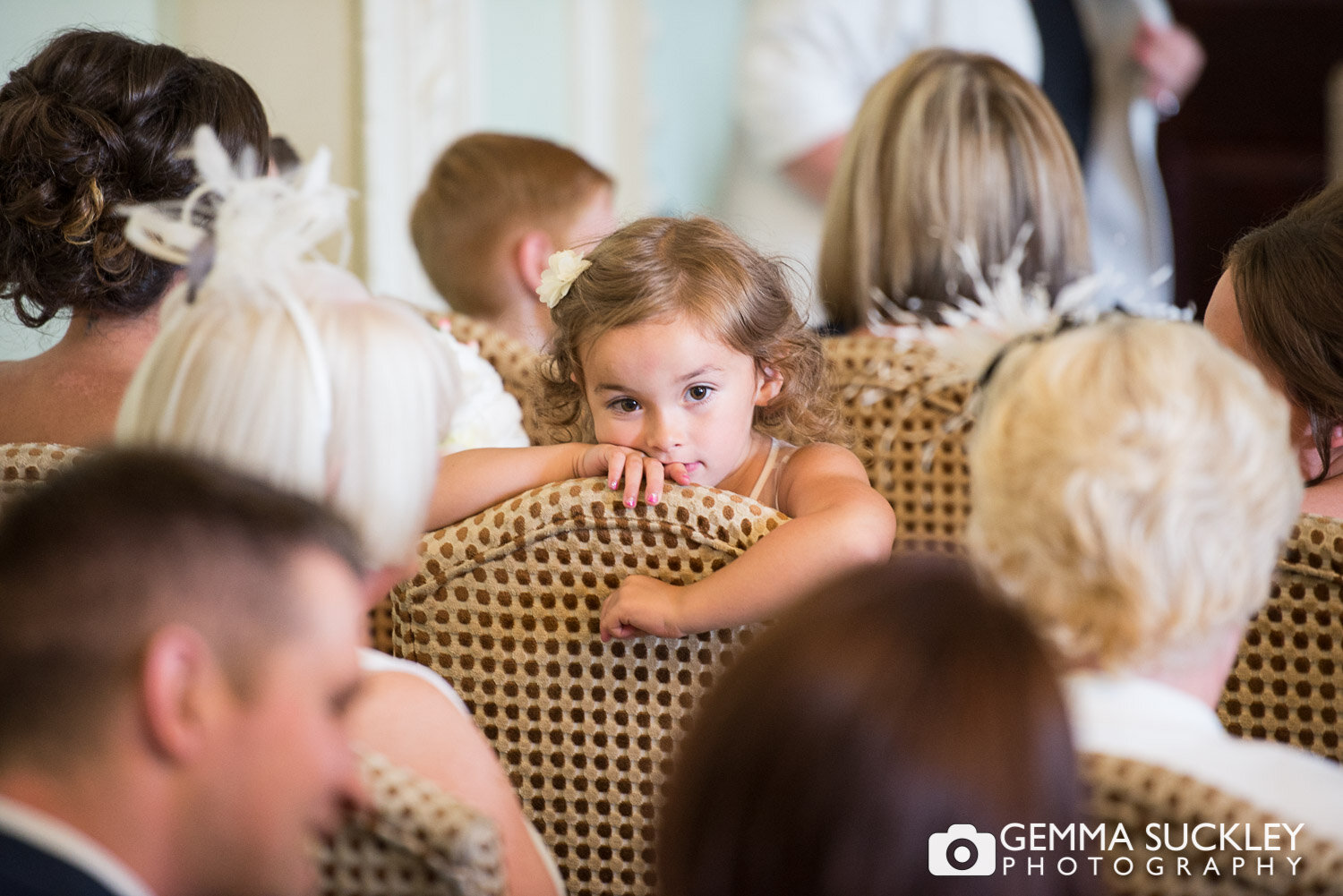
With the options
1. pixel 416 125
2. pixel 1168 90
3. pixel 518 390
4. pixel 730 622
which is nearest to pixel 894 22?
pixel 1168 90

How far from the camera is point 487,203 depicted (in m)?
2.88

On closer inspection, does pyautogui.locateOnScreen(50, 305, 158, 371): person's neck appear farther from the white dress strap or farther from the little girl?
the white dress strap

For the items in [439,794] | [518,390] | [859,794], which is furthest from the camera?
[518,390]

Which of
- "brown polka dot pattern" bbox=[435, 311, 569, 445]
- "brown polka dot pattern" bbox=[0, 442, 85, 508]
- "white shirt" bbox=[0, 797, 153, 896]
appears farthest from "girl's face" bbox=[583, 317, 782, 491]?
"white shirt" bbox=[0, 797, 153, 896]

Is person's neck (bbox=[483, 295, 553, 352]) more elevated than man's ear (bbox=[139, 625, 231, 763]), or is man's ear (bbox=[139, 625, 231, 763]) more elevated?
man's ear (bbox=[139, 625, 231, 763])

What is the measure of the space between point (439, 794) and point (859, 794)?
11.5 inches

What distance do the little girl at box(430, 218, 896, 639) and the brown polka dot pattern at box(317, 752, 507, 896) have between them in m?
0.61

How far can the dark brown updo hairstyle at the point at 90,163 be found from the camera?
1760mm

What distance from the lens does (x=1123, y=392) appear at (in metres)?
1.02

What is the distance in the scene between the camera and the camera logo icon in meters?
0.75

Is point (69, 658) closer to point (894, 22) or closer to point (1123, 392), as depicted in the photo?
point (1123, 392)

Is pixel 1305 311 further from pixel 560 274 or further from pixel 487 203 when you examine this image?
pixel 487 203

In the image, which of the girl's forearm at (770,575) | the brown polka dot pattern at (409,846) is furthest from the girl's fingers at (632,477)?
the brown polka dot pattern at (409,846)

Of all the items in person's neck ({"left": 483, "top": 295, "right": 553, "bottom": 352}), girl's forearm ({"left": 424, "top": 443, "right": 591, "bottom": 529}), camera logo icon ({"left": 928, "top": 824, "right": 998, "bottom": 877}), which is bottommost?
person's neck ({"left": 483, "top": 295, "right": 553, "bottom": 352})
